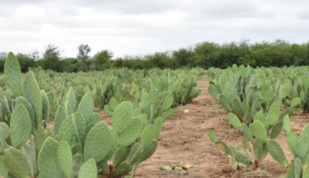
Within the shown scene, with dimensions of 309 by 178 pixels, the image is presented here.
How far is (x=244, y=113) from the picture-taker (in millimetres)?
3379

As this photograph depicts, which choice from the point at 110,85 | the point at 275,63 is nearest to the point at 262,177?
the point at 110,85

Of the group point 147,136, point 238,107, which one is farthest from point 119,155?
point 238,107

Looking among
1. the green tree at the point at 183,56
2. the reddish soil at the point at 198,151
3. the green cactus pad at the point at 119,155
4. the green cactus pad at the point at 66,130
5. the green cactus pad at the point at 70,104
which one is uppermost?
A: the green tree at the point at 183,56

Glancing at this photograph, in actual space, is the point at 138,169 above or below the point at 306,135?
below

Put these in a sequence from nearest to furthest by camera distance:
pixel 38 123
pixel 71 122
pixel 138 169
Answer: pixel 71 122 < pixel 38 123 < pixel 138 169

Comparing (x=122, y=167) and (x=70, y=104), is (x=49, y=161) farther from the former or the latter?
(x=122, y=167)

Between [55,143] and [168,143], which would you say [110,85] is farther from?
[55,143]

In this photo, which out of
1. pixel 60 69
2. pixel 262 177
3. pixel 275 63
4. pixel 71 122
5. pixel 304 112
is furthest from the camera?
pixel 275 63

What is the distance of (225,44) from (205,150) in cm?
3444

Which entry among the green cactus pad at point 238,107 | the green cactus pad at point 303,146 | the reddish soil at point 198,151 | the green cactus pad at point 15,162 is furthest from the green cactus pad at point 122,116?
the green cactus pad at point 238,107

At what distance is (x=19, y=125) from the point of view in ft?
4.47

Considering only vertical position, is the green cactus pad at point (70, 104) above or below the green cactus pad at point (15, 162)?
above

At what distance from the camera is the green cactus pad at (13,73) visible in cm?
152

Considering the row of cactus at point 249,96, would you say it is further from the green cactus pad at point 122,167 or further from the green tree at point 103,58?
the green tree at point 103,58
